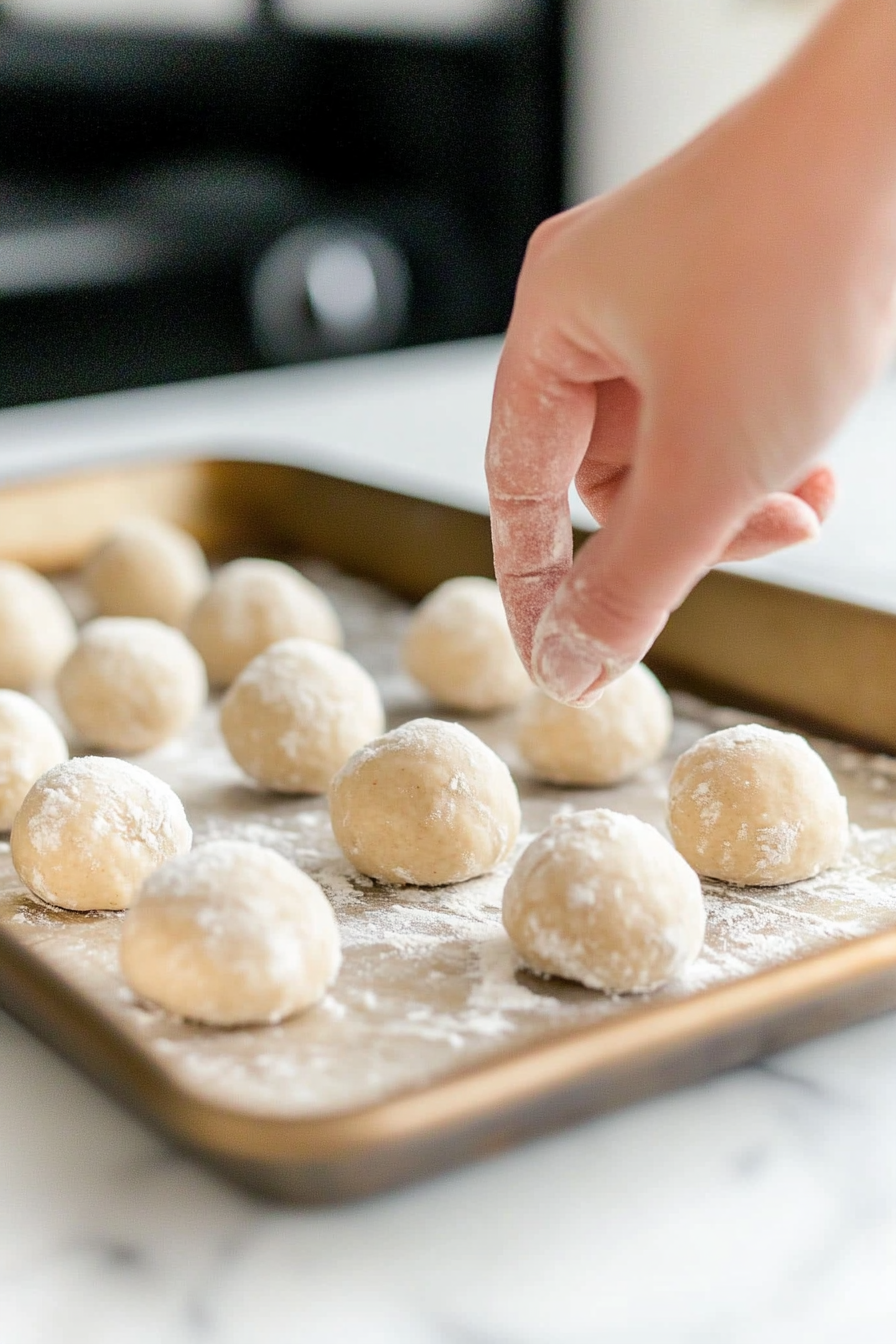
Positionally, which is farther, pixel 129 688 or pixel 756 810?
pixel 129 688

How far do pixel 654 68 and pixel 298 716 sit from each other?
3.37m

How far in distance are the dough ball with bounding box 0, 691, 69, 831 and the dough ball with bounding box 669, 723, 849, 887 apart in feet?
1.82

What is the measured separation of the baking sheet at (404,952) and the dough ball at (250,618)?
0.24 m

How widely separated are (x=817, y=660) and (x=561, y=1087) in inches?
31.9

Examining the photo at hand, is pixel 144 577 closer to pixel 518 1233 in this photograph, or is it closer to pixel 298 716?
pixel 298 716

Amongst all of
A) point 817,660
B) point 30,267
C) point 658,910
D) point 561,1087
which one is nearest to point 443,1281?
point 561,1087

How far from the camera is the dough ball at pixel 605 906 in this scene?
97 cm

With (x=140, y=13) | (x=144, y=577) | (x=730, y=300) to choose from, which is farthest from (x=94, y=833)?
(x=140, y=13)

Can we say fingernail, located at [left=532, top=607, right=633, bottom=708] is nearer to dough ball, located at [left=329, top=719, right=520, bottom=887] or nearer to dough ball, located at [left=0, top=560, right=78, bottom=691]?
dough ball, located at [left=329, top=719, right=520, bottom=887]

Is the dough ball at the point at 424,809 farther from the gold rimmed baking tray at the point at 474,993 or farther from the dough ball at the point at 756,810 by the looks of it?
the dough ball at the point at 756,810

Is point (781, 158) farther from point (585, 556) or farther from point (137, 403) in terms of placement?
point (137, 403)

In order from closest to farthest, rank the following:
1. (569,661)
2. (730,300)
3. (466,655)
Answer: (730,300)
(569,661)
(466,655)

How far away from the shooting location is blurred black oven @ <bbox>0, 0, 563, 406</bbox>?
3395 millimetres

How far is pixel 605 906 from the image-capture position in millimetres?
992
